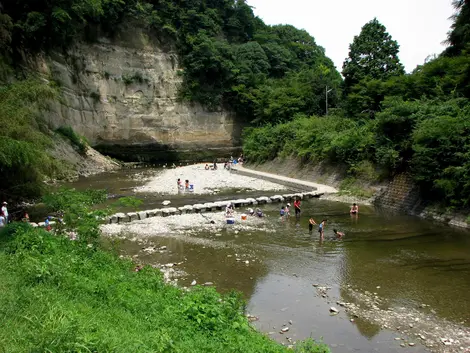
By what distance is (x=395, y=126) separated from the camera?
26.7 meters

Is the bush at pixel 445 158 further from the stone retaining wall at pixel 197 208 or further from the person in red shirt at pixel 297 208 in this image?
the stone retaining wall at pixel 197 208

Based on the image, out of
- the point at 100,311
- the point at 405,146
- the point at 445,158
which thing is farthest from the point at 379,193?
the point at 100,311

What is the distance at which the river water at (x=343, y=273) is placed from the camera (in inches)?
374

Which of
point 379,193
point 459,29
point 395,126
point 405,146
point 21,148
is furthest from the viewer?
point 459,29

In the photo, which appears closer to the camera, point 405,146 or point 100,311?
point 100,311

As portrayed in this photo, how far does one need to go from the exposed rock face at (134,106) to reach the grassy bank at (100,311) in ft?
139

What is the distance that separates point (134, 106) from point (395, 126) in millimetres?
41756

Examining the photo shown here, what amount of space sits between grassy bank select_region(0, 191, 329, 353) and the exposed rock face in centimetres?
4251

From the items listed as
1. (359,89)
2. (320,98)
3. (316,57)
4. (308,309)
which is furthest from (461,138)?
(316,57)

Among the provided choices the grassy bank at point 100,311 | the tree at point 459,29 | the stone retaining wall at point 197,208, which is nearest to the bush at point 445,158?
the stone retaining wall at point 197,208

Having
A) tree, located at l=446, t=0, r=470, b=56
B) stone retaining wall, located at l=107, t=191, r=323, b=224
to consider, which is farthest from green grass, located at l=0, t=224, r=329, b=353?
tree, located at l=446, t=0, r=470, b=56

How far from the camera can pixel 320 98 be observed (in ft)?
168

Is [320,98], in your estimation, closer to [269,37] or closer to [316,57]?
[269,37]

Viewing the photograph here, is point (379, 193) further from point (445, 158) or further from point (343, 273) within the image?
point (343, 273)
